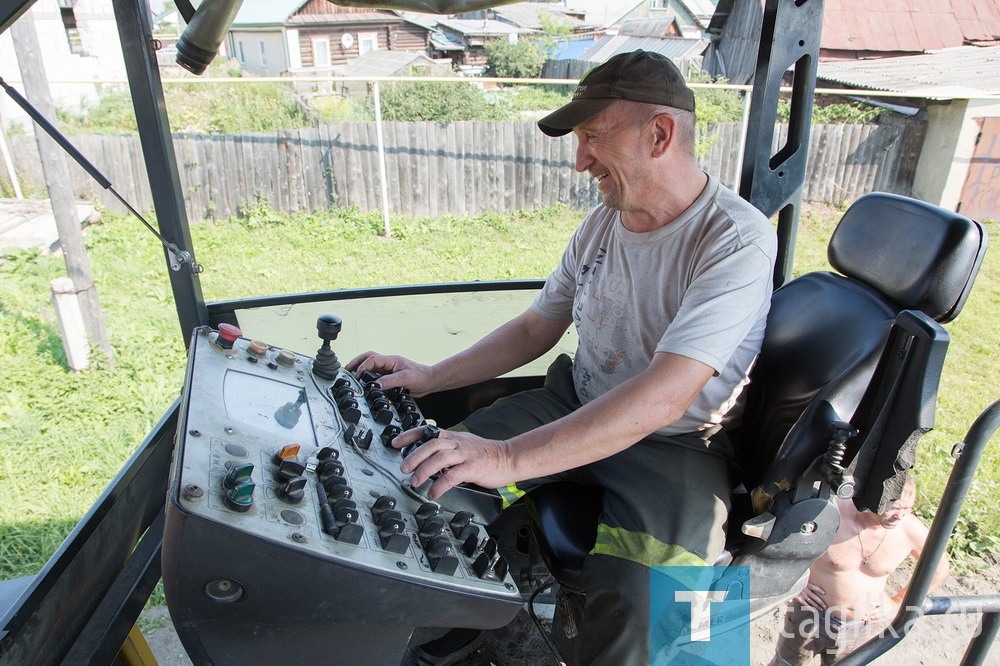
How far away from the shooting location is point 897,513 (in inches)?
79.7

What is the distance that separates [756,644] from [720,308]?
141 centimetres

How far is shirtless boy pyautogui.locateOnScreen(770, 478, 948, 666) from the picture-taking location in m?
2.08

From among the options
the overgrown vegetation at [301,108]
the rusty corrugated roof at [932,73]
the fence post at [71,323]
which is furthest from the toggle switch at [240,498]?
the overgrown vegetation at [301,108]

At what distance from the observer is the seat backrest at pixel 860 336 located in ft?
4.52

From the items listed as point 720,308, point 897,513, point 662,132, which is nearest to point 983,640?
point 897,513

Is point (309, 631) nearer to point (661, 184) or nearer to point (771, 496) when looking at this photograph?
point (771, 496)

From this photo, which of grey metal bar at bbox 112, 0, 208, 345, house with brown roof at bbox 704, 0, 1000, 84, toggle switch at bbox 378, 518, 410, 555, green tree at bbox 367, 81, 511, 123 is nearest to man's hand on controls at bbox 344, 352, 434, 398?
grey metal bar at bbox 112, 0, 208, 345

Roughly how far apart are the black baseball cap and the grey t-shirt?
25 cm

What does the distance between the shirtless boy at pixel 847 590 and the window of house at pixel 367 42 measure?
24812 mm

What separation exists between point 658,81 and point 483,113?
835 centimetres

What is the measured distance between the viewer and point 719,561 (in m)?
1.54

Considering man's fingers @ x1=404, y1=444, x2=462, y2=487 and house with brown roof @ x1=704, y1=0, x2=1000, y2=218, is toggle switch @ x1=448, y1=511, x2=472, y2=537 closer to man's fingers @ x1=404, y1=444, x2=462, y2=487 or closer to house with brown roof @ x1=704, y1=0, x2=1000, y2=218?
man's fingers @ x1=404, y1=444, x2=462, y2=487

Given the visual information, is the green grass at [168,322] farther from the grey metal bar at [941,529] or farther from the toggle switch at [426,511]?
the toggle switch at [426,511]

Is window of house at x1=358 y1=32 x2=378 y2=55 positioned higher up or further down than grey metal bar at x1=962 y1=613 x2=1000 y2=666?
higher up
